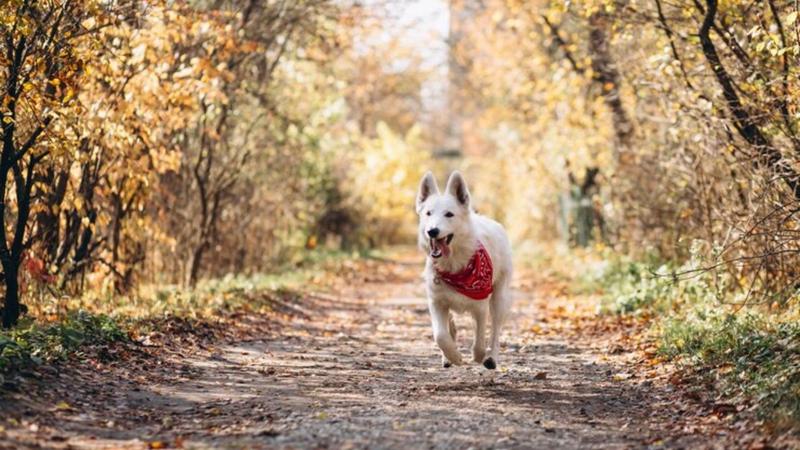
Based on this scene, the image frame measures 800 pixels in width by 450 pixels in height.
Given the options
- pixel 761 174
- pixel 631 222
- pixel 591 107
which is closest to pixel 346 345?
pixel 761 174

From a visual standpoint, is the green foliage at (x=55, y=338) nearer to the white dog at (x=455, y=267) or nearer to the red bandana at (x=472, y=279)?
the white dog at (x=455, y=267)

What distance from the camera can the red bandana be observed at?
8.33 m

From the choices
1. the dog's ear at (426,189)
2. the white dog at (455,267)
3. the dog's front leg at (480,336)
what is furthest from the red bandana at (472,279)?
the dog's ear at (426,189)

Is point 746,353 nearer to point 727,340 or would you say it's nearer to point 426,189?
point 727,340

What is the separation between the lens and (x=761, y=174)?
984 cm

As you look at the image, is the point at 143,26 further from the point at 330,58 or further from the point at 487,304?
the point at 330,58

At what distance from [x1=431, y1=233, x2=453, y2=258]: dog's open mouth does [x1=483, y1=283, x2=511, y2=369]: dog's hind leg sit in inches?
39.4

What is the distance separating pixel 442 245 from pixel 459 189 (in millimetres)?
537

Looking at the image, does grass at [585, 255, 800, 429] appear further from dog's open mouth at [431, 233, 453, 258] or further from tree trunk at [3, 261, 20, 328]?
tree trunk at [3, 261, 20, 328]

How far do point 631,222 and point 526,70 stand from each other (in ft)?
23.5

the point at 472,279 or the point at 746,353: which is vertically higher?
the point at 472,279

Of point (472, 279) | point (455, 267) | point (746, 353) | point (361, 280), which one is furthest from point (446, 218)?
point (361, 280)

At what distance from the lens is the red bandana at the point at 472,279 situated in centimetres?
833

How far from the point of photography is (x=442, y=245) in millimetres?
8359
